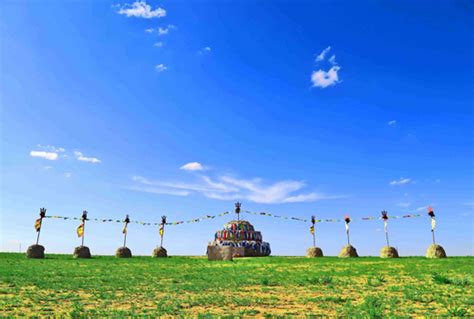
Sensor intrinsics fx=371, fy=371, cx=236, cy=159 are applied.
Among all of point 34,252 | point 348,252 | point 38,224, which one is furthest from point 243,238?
point 38,224

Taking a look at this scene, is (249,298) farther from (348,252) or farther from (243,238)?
(243,238)

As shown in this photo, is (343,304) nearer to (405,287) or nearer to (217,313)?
(217,313)

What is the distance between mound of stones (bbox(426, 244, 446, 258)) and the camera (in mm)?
37763

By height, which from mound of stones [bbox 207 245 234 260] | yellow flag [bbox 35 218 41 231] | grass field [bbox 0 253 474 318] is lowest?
grass field [bbox 0 253 474 318]

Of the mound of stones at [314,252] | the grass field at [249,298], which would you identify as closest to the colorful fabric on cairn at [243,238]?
the mound of stones at [314,252]

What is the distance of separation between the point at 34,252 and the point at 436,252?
48.3 m

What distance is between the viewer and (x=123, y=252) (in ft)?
179

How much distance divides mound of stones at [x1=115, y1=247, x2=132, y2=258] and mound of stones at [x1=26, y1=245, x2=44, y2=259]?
10076 millimetres

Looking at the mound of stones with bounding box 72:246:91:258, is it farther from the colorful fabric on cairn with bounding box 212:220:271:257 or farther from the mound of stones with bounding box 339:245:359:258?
the mound of stones with bounding box 339:245:359:258

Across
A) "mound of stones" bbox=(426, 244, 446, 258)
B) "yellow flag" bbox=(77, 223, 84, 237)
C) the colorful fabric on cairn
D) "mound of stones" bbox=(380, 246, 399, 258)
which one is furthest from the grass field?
"yellow flag" bbox=(77, 223, 84, 237)

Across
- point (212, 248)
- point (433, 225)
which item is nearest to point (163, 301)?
point (212, 248)

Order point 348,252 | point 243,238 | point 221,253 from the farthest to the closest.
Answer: point 243,238, point 348,252, point 221,253

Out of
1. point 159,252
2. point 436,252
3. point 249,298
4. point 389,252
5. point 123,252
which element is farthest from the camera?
point 159,252

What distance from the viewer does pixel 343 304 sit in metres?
10.6
